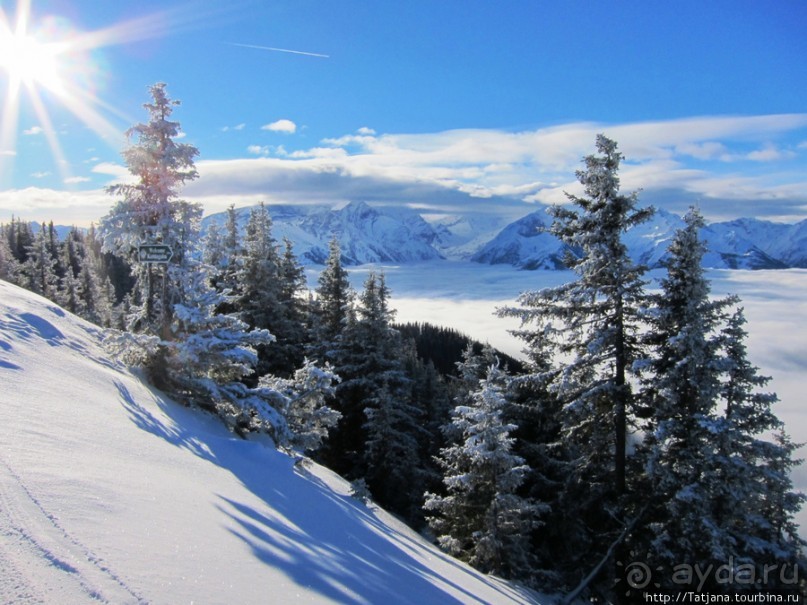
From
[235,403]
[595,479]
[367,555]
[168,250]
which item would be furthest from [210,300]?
[595,479]

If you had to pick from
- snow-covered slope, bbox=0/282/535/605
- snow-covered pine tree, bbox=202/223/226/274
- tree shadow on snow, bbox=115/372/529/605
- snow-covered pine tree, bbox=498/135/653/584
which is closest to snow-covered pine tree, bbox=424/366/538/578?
snow-covered pine tree, bbox=498/135/653/584

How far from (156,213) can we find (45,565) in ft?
40.9

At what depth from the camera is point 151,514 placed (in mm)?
4941

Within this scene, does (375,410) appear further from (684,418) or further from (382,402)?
(684,418)

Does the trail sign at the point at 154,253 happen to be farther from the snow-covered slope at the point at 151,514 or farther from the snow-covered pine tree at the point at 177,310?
the snow-covered slope at the point at 151,514

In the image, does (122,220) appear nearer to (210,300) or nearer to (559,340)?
(210,300)

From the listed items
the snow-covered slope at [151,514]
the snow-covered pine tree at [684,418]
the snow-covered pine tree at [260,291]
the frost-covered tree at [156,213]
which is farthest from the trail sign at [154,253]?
the snow-covered pine tree at [260,291]

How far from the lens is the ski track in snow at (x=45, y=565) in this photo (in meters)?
3.06

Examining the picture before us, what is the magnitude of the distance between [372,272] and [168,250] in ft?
49.3

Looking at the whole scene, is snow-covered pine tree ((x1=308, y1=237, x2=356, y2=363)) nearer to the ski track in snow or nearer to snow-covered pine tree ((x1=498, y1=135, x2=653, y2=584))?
snow-covered pine tree ((x1=498, y1=135, x2=653, y2=584))

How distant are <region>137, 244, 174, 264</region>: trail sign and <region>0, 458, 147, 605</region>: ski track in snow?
32.7 ft

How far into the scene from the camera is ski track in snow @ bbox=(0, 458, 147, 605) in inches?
120

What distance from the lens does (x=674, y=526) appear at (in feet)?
41.2

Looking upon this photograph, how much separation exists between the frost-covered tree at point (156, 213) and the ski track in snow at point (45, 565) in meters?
10.7
